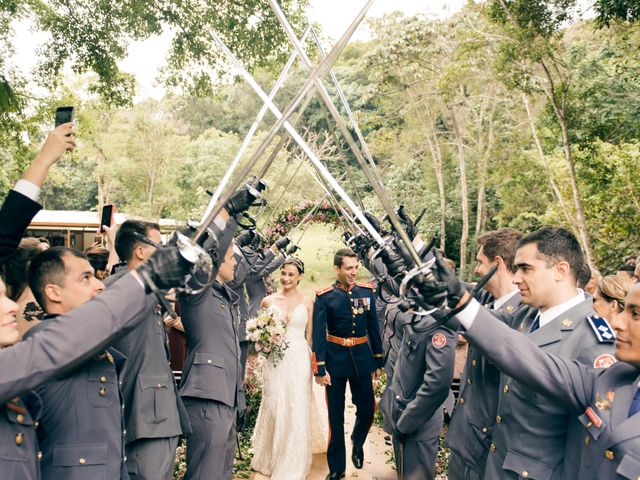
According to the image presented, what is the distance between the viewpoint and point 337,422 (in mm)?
6297

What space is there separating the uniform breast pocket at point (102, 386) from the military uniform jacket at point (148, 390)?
1.79 feet

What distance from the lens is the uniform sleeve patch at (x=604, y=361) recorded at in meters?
2.62

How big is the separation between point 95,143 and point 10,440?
1134 inches

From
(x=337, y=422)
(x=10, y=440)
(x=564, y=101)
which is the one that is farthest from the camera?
(x=564, y=101)

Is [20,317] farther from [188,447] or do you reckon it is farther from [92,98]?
[92,98]

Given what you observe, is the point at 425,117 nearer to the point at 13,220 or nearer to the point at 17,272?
the point at 17,272

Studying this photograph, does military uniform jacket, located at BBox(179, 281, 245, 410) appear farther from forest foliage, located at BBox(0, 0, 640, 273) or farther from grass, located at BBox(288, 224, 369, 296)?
grass, located at BBox(288, 224, 369, 296)

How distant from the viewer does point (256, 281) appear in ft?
29.2

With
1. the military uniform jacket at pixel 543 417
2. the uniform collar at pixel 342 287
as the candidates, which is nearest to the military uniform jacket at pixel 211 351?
the military uniform jacket at pixel 543 417

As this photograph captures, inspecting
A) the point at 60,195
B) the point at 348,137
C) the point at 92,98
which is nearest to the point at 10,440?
the point at 348,137

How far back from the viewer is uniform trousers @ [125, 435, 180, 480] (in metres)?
3.58

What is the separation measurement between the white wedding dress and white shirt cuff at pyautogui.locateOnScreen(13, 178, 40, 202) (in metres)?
3.98

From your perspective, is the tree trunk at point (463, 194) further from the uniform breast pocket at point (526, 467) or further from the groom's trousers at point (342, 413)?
the uniform breast pocket at point (526, 467)

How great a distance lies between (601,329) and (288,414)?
4236 mm
